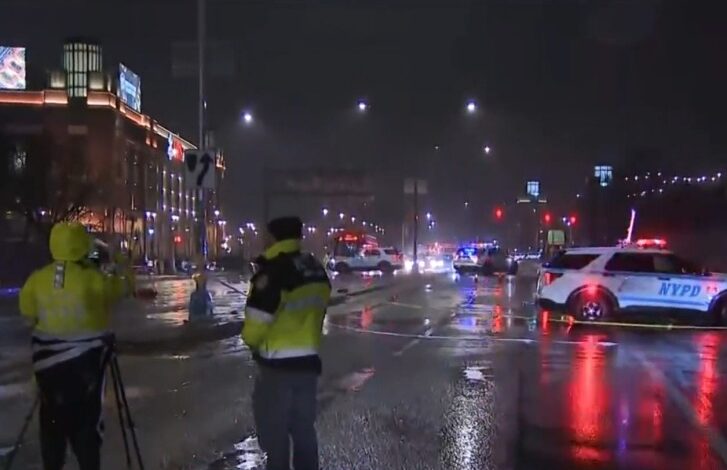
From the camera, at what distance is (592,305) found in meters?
21.6

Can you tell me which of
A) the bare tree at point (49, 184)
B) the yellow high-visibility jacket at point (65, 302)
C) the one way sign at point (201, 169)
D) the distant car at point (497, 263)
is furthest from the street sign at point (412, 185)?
the yellow high-visibility jacket at point (65, 302)

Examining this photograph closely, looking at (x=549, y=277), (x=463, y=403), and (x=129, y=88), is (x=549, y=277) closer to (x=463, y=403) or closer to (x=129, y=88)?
(x=463, y=403)

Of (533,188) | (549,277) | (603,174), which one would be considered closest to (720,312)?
(549,277)

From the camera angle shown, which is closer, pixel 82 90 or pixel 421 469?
pixel 421 469

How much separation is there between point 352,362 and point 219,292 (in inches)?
752

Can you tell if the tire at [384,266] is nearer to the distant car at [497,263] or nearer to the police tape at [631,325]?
the distant car at [497,263]

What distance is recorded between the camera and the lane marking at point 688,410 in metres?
8.68

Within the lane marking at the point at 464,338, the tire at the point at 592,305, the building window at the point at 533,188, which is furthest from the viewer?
the building window at the point at 533,188

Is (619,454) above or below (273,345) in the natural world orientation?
below

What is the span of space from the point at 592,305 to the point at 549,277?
1137mm

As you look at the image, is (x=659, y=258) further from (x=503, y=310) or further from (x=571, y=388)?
(x=571, y=388)

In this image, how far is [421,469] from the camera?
303 inches

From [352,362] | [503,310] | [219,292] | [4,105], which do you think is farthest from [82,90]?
[352,362]

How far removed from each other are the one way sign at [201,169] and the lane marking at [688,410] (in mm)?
8432
